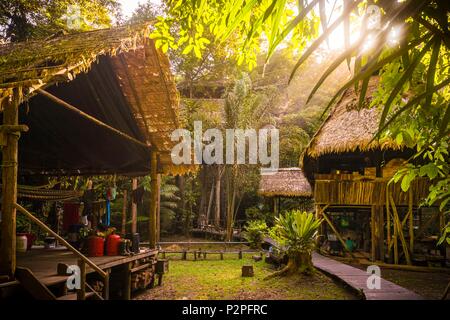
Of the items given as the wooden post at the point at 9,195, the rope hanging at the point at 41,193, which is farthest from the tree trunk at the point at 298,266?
the wooden post at the point at 9,195

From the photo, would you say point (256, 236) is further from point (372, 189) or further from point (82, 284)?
point (82, 284)

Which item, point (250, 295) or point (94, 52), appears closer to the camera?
point (94, 52)

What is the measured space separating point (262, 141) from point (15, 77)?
610 inches

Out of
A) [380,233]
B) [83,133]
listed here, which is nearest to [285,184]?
[380,233]

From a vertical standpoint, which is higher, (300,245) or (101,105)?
(101,105)

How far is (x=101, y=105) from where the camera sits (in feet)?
25.3

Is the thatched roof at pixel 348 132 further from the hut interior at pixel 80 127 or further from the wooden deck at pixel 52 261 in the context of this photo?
the wooden deck at pixel 52 261

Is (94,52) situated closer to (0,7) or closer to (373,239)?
(373,239)

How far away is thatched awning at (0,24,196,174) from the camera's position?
5.50 meters

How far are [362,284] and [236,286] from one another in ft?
9.79

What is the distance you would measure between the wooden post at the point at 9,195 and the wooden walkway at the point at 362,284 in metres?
5.47

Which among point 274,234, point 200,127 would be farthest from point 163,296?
point 200,127

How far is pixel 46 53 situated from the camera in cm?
495

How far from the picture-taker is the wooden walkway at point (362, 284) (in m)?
5.86
